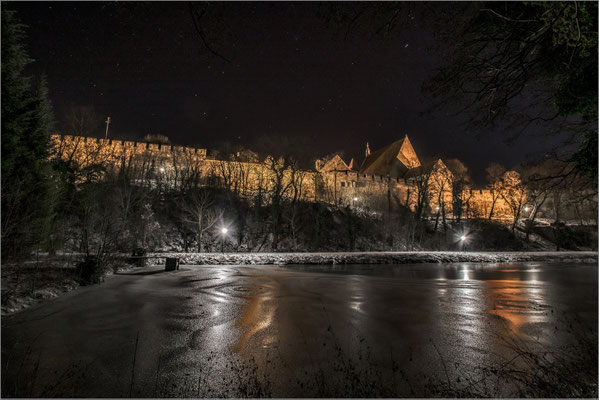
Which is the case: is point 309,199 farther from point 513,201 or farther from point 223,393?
point 223,393

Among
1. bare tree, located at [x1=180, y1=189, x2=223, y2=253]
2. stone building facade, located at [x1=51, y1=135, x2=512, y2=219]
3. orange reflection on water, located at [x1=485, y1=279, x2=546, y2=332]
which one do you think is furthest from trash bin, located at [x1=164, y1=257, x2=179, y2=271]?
stone building facade, located at [x1=51, y1=135, x2=512, y2=219]

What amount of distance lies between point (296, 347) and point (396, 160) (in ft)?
201

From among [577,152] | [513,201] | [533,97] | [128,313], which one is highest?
[513,201]

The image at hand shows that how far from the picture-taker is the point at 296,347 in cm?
463

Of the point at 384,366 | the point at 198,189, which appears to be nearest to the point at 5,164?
the point at 384,366

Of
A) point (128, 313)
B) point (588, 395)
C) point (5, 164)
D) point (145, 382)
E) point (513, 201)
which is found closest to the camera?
point (588, 395)

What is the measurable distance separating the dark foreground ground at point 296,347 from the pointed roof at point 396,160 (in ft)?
Result: 177

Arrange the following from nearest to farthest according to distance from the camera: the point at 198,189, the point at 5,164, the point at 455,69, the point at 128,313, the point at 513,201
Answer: the point at 455,69 → the point at 128,313 → the point at 5,164 → the point at 198,189 → the point at 513,201

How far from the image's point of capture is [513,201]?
42562 mm

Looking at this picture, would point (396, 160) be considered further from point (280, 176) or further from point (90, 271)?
point (90, 271)

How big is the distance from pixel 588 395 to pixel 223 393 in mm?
4421

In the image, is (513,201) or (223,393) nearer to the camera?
(223,393)

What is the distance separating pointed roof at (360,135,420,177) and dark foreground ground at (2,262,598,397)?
53.9m

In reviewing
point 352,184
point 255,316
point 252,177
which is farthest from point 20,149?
point 352,184
